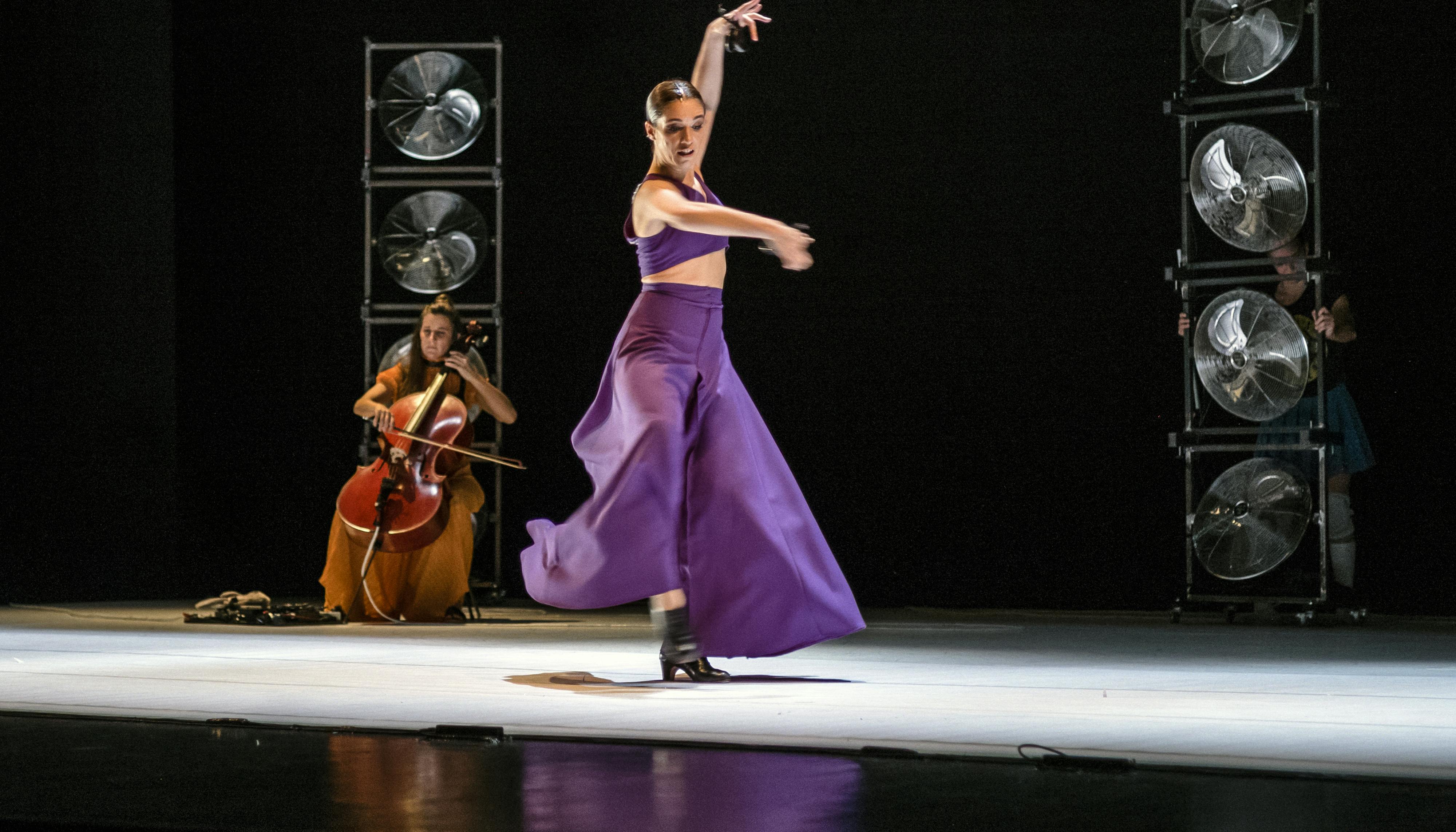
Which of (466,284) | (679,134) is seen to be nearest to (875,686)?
(679,134)

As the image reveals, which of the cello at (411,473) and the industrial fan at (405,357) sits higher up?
the industrial fan at (405,357)

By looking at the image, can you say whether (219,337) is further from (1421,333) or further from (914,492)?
(1421,333)

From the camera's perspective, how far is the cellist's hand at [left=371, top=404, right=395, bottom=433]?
6.14 m

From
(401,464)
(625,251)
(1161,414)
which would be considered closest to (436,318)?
(401,464)

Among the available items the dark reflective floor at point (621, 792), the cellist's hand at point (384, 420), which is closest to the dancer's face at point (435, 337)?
the cellist's hand at point (384, 420)

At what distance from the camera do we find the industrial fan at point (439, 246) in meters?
6.93

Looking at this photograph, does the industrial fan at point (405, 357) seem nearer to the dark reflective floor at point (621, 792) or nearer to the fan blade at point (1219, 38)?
the fan blade at point (1219, 38)

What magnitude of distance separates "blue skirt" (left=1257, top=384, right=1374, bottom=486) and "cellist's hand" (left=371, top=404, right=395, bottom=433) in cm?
294

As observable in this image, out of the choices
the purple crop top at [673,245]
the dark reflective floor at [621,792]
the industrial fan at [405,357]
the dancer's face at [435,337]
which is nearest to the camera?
the dark reflective floor at [621,792]

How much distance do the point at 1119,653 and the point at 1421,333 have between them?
2118 millimetres

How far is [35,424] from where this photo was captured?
7328 mm

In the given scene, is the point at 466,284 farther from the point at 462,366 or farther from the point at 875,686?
the point at 875,686

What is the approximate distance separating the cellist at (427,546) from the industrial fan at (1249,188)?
2.51 metres

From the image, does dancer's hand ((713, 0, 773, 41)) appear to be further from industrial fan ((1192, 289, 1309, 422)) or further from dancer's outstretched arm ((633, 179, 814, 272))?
industrial fan ((1192, 289, 1309, 422))
